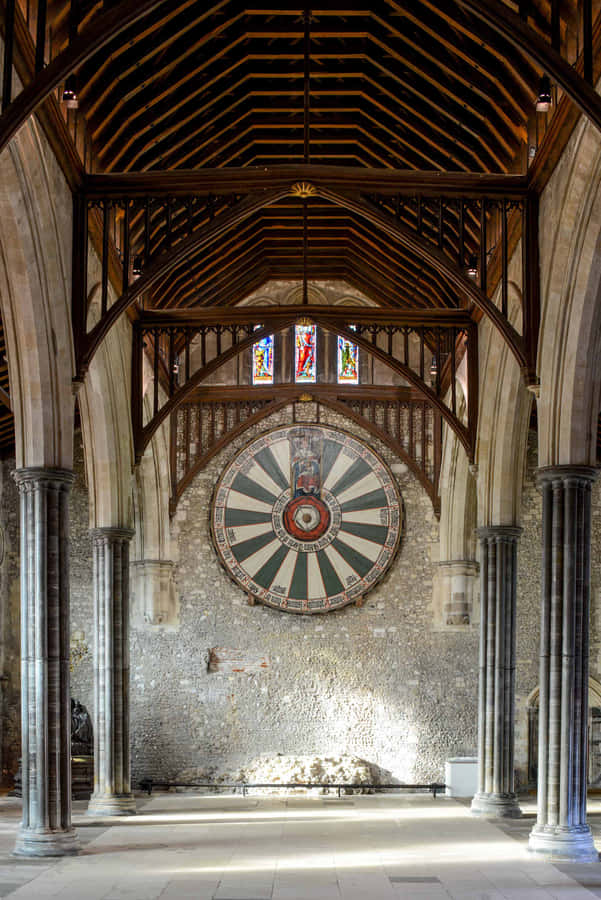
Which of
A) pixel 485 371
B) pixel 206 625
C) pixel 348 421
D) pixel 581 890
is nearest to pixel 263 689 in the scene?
pixel 206 625

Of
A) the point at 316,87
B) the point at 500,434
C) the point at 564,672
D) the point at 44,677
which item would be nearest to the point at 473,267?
the point at 500,434

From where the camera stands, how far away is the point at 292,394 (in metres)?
17.7

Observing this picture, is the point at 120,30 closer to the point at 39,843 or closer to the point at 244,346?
the point at 39,843

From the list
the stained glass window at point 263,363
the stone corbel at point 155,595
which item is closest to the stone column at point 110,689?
the stone corbel at point 155,595

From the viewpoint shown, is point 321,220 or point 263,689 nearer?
point 321,220

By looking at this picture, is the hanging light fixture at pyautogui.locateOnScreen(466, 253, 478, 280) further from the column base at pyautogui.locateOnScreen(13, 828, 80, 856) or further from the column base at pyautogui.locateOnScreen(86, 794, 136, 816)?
the column base at pyautogui.locateOnScreen(86, 794, 136, 816)

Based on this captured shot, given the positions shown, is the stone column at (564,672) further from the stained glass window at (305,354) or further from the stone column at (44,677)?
the stained glass window at (305,354)

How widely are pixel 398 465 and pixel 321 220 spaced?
3979mm

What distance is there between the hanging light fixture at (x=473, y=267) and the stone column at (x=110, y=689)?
4.80 metres

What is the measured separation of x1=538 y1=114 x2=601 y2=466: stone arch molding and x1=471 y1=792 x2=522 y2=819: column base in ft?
14.6

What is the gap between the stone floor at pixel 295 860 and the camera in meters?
8.35

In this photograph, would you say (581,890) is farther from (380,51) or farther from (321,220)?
(321,220)

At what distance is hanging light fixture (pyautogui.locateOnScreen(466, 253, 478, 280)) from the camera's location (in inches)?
506

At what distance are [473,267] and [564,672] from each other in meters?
4.77
